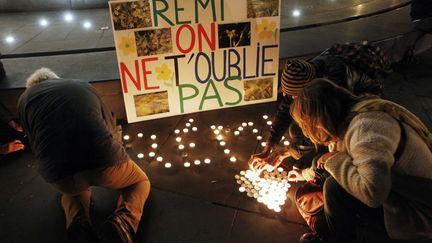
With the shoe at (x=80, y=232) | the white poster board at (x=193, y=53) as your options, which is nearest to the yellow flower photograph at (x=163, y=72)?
the white poster board at (x=193, y=53)

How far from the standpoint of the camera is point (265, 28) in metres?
3.70

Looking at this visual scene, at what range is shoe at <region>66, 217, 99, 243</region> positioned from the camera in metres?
2.39

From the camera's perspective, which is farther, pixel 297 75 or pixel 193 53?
pixel 193 53

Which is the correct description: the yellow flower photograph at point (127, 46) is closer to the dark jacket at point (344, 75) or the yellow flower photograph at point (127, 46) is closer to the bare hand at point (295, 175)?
the dark jacket at point (344, 75)

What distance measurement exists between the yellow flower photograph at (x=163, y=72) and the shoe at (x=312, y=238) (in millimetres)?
2050

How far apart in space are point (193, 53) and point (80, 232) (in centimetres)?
200

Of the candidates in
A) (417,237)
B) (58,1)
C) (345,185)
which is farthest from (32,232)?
(58,1)

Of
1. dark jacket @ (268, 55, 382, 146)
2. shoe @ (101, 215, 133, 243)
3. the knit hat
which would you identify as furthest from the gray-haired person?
dark jacket @ (268, 55, 382, 146)

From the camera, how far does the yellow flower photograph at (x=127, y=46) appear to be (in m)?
3.34

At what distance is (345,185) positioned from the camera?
1886mm

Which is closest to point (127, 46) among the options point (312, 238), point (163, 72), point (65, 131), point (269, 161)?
point (163, 72)

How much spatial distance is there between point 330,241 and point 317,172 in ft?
1.48

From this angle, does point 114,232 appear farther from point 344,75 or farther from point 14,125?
point 344,75

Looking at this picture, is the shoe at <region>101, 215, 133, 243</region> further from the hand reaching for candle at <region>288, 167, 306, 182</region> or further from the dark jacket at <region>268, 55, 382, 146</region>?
the dark jacket at <region>268, 55, 382, 146</region>
